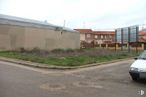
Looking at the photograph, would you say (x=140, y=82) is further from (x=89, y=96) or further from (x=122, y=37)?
(x=122, y=37)

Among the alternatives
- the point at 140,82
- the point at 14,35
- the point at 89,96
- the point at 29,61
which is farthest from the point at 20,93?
the point at 14,35

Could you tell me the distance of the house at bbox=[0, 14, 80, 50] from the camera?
27.9m

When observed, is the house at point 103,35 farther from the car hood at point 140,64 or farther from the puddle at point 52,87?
the puddle at point 52,87

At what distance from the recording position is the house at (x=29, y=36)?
27938 millimetres

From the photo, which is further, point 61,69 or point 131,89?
point 61,69

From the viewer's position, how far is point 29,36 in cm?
3053

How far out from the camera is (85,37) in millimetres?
93938

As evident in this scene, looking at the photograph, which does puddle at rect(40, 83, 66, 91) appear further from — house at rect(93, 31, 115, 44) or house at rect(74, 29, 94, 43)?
A: house at rect(93, 31, 115, 44)

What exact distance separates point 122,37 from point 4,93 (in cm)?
3117

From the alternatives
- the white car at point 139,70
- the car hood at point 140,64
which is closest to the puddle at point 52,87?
the white car at point 139,70

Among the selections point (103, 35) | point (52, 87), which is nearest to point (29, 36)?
point (52, 87)

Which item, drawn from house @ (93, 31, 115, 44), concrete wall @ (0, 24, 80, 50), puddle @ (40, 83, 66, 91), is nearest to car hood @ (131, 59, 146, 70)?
puddle @ (40, 83, 66, 91)

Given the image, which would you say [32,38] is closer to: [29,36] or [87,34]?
[29,36]

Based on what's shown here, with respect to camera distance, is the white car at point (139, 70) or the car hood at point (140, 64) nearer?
the white car at point (139, 70)
